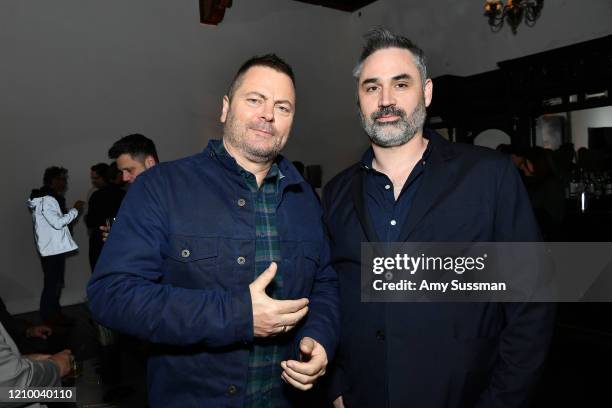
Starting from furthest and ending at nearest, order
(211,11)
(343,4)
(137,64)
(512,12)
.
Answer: (343,4) < (137,64) < (211,11) < (512,12)

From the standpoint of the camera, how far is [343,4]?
8.88 m

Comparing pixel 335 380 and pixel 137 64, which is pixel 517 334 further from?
pixel 137 64

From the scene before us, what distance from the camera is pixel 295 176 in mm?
1672

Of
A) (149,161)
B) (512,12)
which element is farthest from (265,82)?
(512,12)

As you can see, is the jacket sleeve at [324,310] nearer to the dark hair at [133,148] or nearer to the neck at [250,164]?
the neck at [250,164]

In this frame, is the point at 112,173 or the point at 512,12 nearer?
the point at 112,173

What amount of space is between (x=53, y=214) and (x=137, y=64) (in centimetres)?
297

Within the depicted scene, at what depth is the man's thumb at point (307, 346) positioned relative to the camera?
1.30 m

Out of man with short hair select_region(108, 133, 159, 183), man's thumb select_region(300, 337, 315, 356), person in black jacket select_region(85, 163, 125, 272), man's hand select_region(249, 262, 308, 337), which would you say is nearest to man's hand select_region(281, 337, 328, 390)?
man's thumb select_region(300, 337, 315, 356)

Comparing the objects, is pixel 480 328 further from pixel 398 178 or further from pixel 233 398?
pixel 233 398

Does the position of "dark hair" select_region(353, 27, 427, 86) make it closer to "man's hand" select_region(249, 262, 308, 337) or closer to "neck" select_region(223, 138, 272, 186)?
"neck" select_region(223, 138, 272, 186)

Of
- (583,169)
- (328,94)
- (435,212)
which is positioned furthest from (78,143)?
(583,169)

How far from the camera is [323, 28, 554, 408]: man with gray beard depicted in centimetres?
145

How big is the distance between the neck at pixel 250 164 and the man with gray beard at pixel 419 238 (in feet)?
1.13
